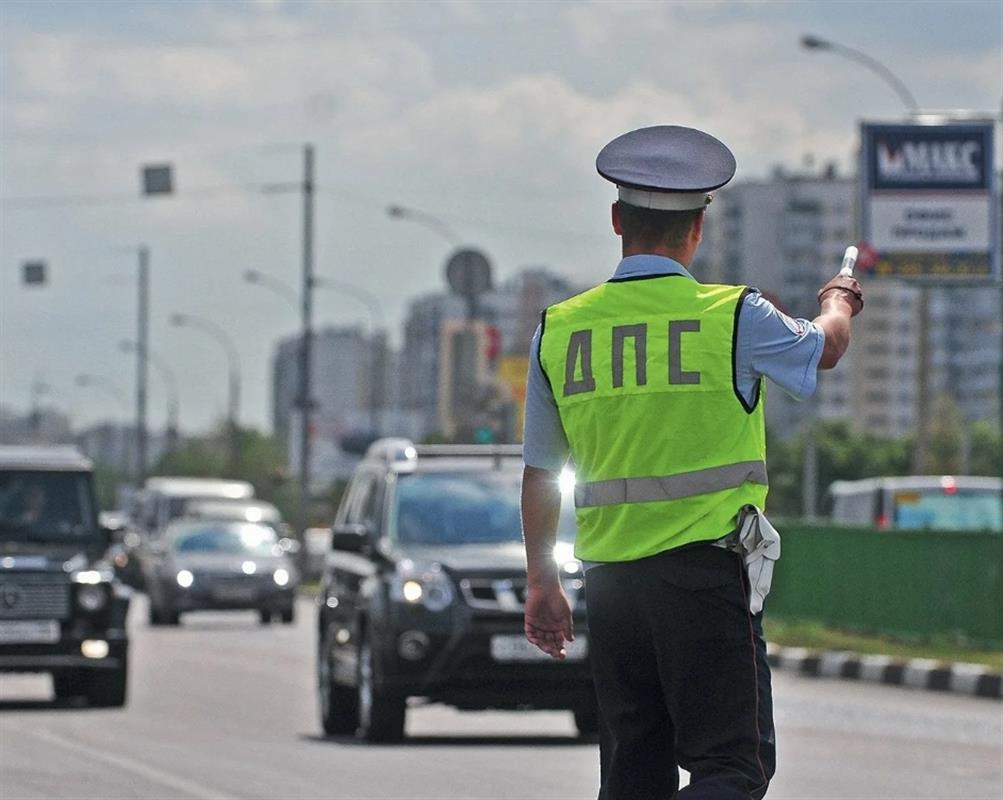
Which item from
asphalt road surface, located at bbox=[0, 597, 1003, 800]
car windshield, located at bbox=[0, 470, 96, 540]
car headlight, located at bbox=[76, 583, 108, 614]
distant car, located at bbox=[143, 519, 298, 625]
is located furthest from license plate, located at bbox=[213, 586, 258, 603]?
car headlight, located at bbox=[76, 583, 108, 614]

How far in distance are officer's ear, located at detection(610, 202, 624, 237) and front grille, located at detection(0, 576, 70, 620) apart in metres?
14.0

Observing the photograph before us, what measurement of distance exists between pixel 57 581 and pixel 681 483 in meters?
14.3

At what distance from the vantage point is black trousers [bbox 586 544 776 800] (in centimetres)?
555

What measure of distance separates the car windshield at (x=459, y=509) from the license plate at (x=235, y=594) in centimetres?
2304

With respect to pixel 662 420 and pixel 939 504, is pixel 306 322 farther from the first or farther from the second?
pixel 662 420

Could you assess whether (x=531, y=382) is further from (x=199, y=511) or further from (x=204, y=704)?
(x=199, y=511)

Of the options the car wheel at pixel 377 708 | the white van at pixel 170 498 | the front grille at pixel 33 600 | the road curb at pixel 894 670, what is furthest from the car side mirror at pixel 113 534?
the white van at pixel 170 498

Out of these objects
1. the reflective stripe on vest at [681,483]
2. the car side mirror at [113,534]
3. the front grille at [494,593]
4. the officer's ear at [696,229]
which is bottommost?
the car side mirror at [113,534]

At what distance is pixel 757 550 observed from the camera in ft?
18.5

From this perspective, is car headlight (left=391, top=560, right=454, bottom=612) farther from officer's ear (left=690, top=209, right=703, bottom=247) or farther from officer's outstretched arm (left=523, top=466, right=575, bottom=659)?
officer's ear (left=690, top=209, right=703, bottom=247)

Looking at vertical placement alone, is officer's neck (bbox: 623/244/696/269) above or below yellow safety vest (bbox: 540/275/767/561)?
above

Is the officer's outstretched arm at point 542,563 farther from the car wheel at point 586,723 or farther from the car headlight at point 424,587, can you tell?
the car wheel at point 586,723

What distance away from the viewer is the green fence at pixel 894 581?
26.3 metres

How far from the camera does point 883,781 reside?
13.2 meters
